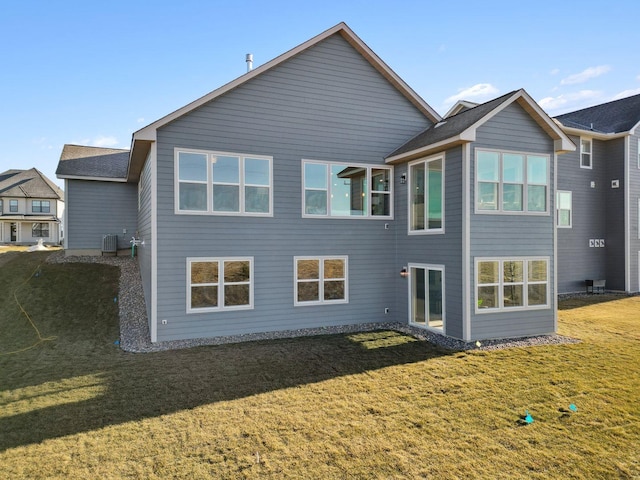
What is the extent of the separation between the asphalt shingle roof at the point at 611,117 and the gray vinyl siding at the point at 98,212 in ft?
70.4

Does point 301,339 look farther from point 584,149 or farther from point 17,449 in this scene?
point 584,149

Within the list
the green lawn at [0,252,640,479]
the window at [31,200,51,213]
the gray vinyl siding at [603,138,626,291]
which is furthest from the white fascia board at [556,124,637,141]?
the window at [31,200,51,213]

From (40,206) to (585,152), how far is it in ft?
149

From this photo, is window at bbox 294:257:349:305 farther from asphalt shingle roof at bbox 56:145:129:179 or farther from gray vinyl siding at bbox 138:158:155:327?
asphalt shingle roof at bbox 56:145:129:179

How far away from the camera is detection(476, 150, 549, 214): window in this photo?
9734 millimetres

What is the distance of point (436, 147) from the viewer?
390 inches

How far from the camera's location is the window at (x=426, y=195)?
10281 millimetres

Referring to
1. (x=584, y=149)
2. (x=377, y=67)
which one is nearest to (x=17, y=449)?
(x=377, y=67)

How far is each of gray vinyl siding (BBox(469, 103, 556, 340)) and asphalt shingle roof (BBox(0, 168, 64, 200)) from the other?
4212 centimetres

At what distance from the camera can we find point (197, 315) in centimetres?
983

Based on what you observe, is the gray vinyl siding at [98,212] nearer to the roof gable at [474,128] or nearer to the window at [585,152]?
the roof gable at [474,128]

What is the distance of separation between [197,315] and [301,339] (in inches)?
112

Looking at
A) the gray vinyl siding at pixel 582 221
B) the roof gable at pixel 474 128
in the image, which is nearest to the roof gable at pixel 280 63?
the roof gable at pixel 474 128

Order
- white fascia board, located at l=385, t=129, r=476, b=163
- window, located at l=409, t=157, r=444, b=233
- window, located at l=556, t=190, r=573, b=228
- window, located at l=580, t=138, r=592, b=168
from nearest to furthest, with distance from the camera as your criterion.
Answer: white fascia board, located at l=385, t=129, r=476, b=163, window, located at l=409, t=157, r=444, b=233, window, located at l=556, t=190, r=573, b=228, window, located at l=580, t=138, r=592, b=168
